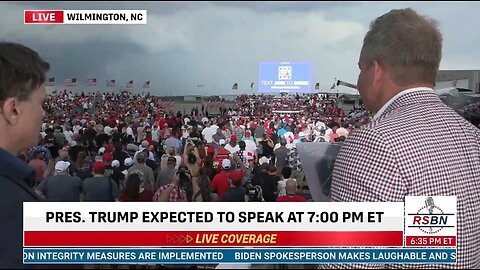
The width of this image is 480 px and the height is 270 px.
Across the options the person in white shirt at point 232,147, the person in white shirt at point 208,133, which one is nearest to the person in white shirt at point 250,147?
the person in white shirt at point 232,147

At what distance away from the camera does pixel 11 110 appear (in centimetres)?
92

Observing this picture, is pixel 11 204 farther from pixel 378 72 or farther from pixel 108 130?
pixel 108 130

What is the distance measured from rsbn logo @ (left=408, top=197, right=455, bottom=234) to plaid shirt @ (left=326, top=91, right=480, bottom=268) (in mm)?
36

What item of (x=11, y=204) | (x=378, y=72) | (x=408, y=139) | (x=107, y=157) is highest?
(x=378, y=72)

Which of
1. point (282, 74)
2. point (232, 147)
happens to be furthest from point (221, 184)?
point (232, 147)

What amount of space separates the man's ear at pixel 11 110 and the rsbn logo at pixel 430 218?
83 cm

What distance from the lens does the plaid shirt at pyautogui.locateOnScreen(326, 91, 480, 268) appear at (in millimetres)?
889

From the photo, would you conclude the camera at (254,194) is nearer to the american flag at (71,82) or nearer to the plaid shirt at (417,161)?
the american flag at (71,82)

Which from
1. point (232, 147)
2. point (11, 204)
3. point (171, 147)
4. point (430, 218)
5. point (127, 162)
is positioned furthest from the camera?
point (232, 147)

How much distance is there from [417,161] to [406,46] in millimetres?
241

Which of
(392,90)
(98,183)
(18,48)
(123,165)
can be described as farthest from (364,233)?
(123,165)

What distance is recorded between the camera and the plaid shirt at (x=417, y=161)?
35.0 inches

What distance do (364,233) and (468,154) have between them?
358 mm

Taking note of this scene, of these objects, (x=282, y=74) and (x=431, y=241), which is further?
(x=282, y=74)
